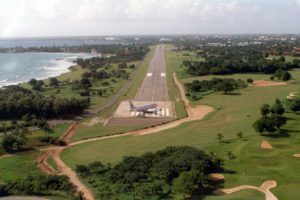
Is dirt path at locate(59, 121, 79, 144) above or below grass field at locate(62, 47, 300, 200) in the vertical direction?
below

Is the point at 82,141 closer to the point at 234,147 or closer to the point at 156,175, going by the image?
the point at 156,175

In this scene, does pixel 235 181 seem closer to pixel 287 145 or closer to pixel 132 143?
pixel 287 145

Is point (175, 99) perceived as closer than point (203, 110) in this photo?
No

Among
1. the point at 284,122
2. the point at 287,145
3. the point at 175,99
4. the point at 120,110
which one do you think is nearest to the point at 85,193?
the point at 287,145


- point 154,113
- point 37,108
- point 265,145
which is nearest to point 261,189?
point 265,145

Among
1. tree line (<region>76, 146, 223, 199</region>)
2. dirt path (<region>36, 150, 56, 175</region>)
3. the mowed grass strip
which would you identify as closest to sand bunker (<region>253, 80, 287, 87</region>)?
the mowed grass strip

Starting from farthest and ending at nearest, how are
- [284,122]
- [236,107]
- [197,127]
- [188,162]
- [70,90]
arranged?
[70,90] < [236,107] < [197,127] < [284,122] < [188,162]

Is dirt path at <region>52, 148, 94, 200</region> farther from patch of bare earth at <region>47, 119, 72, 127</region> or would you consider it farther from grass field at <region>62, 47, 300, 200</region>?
patch of bare earth at <region>47, 119, 72, 127</region>
